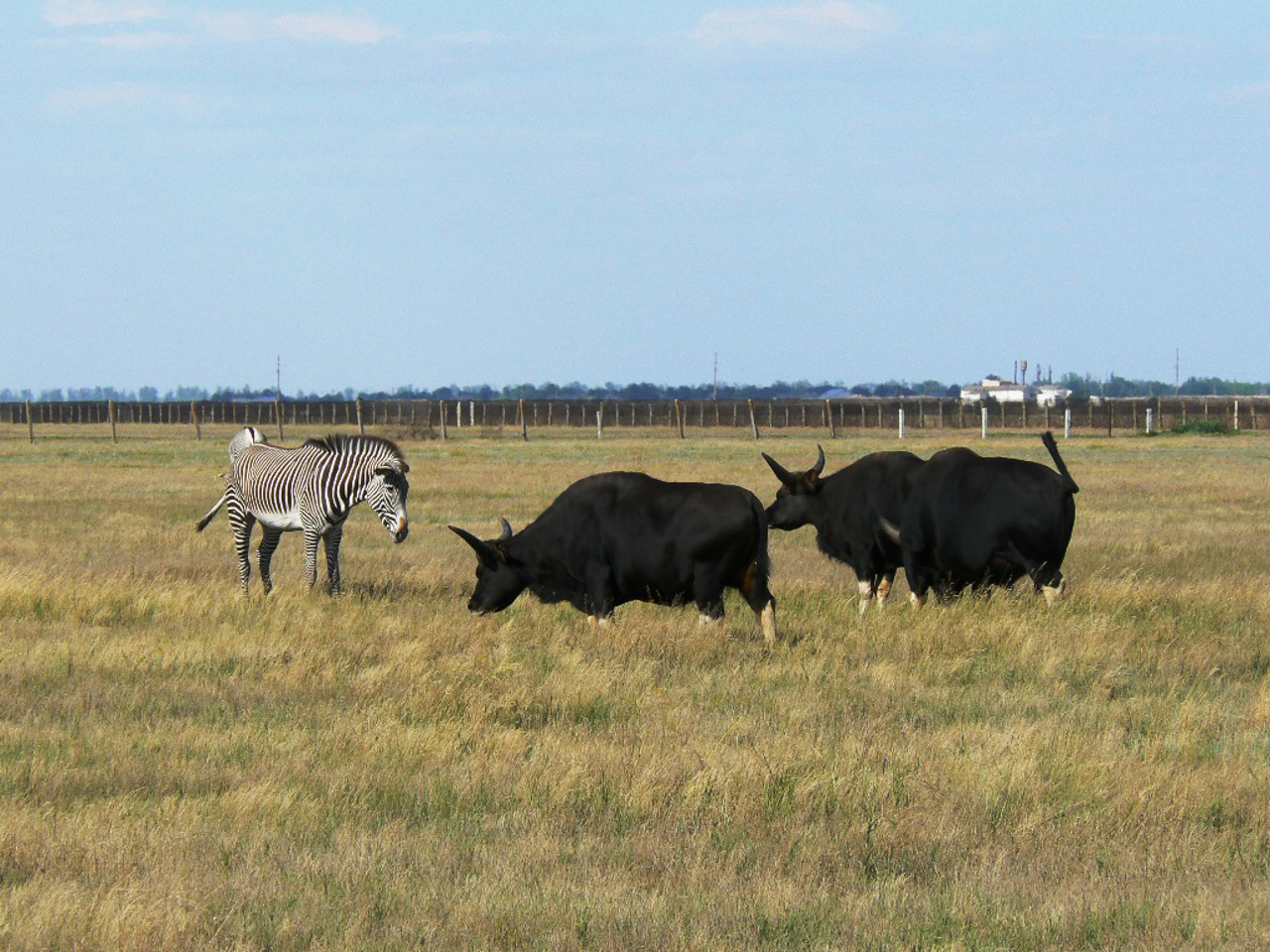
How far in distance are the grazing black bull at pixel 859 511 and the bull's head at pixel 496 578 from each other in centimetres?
266

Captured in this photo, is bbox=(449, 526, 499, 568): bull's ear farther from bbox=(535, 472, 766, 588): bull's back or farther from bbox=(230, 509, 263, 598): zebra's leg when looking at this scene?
bbox=(230, 509, 263, 598): zebra's leg

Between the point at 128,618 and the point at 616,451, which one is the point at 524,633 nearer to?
the point at 128,618

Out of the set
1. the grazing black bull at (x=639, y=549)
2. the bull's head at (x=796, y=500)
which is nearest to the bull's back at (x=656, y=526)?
the grazing black bull at (x=639, y=549)

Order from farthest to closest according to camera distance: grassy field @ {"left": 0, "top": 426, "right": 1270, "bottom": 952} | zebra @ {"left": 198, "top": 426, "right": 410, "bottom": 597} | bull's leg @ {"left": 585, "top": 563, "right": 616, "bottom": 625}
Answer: zebra @ {"left": 198, "top": 426, "right": 410, "bottom": 597} < bull's leg @ {"left": 585, "top": 563, "right": 616, "bottom": 625} < grassy field @ {"left": 0, "top": 426, "right": 1270, "bottom": 952}

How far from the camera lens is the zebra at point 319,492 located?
629 inches

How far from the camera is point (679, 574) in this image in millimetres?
12891

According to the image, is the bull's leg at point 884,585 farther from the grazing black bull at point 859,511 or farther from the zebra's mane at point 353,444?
the zebra's mane at point 353,444

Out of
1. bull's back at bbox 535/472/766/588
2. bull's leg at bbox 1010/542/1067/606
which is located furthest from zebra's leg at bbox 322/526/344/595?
bull's leg at bbox 1010/542/1067/606

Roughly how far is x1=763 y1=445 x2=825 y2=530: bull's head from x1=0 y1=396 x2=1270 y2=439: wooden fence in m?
52.5

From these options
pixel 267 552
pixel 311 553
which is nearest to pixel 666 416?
pixel 267 552

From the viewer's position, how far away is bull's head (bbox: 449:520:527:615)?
14.0m

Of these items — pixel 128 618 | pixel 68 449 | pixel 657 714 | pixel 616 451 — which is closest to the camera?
pixel 657 714

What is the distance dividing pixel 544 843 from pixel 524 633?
6.31 metres

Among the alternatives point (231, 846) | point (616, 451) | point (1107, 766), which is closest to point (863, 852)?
point (1107, 766)
